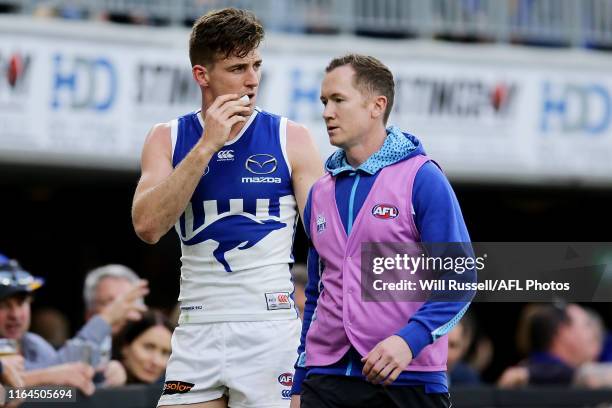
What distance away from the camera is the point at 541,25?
53.2ft

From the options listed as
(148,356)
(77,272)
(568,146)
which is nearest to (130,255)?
(77,272)

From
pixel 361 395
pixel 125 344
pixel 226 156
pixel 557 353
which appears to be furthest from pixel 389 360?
pixel 557 353

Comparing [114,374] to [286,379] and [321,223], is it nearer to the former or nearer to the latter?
[286,379]

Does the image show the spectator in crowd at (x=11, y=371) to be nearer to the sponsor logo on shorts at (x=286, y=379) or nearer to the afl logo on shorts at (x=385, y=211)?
the sponsor logo on shorts at (x=286, y=379)

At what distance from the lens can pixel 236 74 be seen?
5613 millimetres

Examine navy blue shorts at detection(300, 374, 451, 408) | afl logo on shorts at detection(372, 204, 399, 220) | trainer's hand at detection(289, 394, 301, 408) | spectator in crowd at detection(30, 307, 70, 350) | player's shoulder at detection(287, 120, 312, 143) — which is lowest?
spectator in crowd at detection(30, 307, 70, 350)

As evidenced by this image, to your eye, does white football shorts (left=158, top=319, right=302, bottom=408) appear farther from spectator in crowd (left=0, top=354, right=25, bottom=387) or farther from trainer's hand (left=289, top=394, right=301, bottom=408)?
spectator in crowd (left=0, top=354, right=25, bottom=387)

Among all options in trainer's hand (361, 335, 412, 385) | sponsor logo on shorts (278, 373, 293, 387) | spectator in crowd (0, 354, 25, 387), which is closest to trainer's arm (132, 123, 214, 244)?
sponsor logo on shorts (278, 373, 293, 387)

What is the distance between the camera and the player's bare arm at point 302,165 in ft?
18.6

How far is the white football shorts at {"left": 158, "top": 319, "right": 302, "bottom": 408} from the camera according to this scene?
5.53 metres

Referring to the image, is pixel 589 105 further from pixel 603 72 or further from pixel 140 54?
pixel 140 54

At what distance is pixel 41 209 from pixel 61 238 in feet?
1.69

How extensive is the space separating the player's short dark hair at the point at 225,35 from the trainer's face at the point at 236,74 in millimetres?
24

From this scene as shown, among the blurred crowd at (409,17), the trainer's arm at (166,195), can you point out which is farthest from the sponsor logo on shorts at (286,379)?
the blurred crowd at (409,17)
